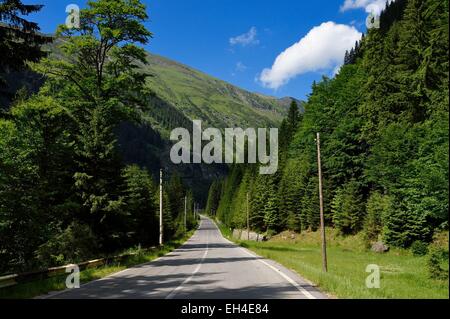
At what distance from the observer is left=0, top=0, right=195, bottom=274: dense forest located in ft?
73.9

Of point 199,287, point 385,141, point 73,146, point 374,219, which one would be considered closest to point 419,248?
point 374,219

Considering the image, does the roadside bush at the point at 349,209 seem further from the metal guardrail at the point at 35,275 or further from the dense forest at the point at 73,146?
the metal guardrail at the point at 35,275

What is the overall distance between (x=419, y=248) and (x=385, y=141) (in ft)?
32.6

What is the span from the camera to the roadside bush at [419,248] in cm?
3228

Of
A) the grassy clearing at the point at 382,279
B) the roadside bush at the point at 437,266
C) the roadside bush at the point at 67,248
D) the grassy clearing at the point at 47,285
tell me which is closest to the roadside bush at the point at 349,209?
the grassy clearing at the point at 382,279

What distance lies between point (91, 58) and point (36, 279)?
20.1 metres

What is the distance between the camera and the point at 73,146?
2653 centimetres

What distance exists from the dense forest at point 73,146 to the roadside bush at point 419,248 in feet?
68.4

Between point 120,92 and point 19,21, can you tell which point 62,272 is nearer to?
point 19,21

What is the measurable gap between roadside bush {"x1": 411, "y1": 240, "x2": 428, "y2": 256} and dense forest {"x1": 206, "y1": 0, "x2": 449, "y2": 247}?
1.49m

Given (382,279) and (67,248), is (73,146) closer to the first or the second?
(67,248)

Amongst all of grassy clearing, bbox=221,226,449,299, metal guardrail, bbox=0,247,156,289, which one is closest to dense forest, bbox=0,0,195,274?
metal guardrail, bbox=0,247,156,289

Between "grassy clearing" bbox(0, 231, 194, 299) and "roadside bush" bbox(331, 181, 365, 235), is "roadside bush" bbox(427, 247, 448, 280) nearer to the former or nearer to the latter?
"grassy clearing" bbox(0, 231, 194, 299)
